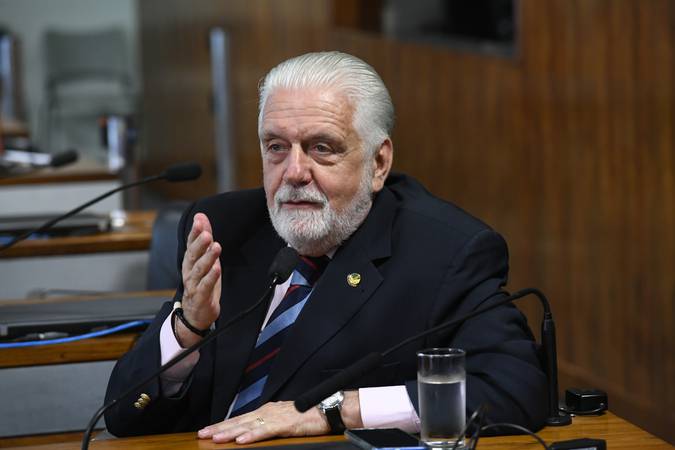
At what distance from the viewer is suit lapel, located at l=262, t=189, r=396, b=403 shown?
2.19m

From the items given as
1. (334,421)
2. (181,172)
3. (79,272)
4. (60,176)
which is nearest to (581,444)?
(334,421)

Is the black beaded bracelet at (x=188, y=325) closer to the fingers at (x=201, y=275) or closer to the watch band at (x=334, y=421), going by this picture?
the fingers at (x=201, y=275)

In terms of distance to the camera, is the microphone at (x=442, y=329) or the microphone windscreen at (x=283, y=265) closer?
the microphone at (x=442, y=329)

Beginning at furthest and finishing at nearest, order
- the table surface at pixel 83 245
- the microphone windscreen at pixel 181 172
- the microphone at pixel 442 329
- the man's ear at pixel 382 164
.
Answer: the table surface at pixel 83 245 → the microphone windscreen at pixel 181 172 → the man's ear at pixel 382 164 → the microphone at pixel 442 329

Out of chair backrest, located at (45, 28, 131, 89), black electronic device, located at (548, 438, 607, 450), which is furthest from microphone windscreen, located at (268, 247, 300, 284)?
chair backrest, located at (45, 28, 131, 89)

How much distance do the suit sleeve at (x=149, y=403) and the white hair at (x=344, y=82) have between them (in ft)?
1.49

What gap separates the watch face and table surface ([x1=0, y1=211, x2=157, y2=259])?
207cm

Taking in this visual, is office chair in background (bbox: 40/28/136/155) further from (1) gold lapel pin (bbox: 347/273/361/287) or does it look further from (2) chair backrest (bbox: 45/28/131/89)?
(1) gold lapel pin (bbox: 347/273/361/287)

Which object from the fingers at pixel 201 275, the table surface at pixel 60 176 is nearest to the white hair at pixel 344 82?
the fingers at pixel 201 275

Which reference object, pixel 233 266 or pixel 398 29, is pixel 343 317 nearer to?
pixel 233 266

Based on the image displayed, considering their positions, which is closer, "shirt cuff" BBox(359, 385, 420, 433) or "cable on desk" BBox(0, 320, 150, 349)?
"shirt cuff" BBox(359, 385, 420, 433)

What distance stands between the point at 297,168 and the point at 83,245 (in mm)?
1870

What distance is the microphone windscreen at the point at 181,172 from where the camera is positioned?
266 cm

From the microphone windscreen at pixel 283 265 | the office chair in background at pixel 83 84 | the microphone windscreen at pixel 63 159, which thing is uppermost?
the microphone windscreen at pixel 283 265
